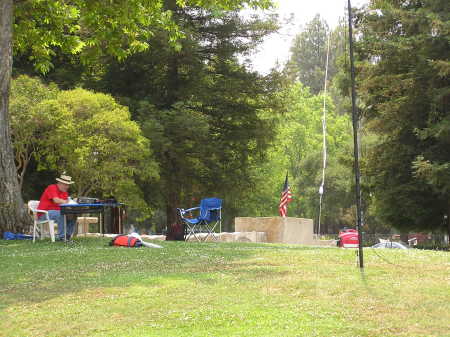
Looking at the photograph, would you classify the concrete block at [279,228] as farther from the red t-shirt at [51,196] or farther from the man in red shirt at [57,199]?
the red t-shirt at [51,196]

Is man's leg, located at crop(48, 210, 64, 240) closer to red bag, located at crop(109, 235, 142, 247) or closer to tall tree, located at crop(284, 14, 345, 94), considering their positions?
red bag, located at crop(109, 235, 142, 247)

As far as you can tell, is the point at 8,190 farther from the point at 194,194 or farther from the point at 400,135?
the point at 400,135

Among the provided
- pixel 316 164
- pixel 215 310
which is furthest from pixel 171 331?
pixel 316 164

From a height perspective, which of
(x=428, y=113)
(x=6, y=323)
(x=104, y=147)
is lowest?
(x=6, y=323)

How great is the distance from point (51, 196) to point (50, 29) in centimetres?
533

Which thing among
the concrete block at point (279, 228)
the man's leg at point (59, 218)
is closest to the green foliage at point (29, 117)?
the man's leg at point (59, 218)

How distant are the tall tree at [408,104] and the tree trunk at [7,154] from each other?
14503 millimetres

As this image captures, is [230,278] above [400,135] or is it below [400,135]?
below

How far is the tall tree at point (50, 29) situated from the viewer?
16.2 m

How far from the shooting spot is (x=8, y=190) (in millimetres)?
16328

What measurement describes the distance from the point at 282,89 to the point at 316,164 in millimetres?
26700

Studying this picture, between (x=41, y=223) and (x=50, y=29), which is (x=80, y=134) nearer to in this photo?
(x=50, y=29)

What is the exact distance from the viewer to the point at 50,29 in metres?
18.5

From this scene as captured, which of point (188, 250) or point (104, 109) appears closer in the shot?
point (188, 250)
